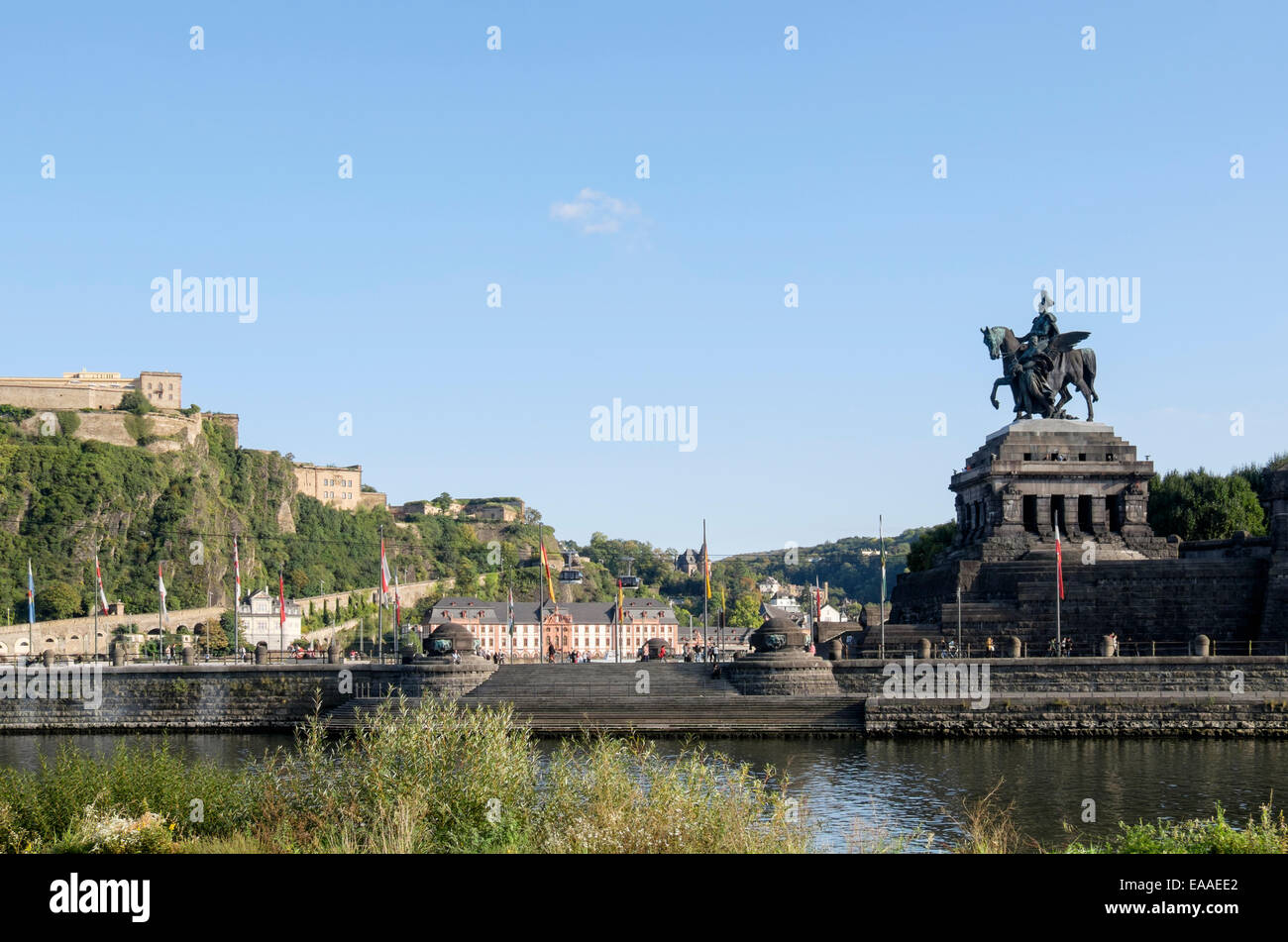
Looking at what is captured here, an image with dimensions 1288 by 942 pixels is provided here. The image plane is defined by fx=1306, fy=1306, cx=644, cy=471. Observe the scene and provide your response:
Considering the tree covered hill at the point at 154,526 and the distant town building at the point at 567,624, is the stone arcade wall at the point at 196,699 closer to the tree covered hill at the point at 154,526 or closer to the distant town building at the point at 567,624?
the tree covered hill at the point at 154,526

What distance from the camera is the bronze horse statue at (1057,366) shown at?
2472 inches

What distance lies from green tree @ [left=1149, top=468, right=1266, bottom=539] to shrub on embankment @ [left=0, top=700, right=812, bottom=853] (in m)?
59.9

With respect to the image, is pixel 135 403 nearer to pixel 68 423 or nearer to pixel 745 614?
pixel 68 423

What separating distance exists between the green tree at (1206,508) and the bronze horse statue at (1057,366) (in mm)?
14731

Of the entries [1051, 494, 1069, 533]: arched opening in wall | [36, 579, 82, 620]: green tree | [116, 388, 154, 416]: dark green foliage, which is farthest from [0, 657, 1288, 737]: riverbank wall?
[116, 388, 154, 416]: dark green foliage

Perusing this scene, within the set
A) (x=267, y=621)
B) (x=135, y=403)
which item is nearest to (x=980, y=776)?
(x=267, y=621)

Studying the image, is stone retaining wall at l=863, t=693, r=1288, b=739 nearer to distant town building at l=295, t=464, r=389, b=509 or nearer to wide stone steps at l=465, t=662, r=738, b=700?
wide stone steps at l=465, t=662, r=738, b=700

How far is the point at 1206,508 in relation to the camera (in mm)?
72812

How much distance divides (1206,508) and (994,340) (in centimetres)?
1906
